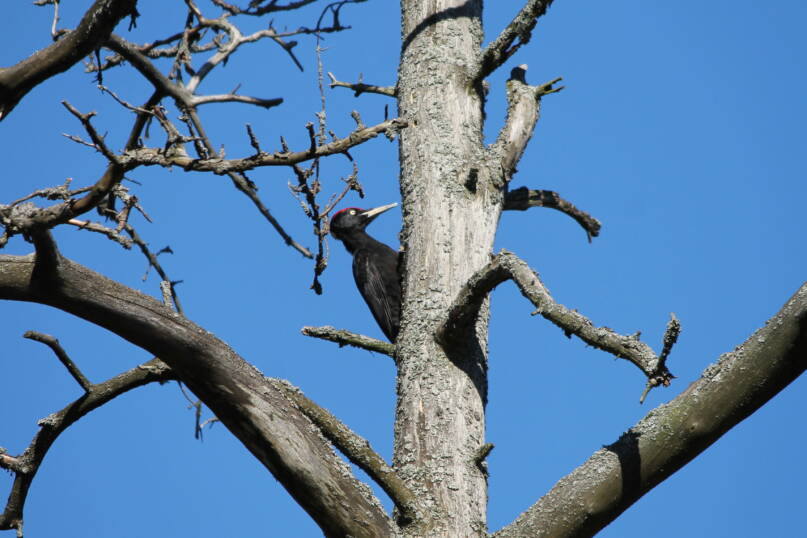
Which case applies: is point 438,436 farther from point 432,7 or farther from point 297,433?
point 432,7

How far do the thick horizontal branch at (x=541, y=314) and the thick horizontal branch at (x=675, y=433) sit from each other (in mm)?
287

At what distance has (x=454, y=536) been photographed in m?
3.05

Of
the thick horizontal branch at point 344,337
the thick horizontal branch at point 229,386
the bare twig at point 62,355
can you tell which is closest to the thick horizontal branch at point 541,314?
the thick horizontal branch at point 344,337

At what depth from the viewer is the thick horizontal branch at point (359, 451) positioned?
292 centimetres

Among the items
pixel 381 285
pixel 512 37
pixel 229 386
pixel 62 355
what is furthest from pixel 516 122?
pixel 62 355

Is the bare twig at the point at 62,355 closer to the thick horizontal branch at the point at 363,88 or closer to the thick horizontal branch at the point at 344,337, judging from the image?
the thick horizontal branch at the point at 344,337

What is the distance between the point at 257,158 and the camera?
281 centimetres

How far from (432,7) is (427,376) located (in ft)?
7.09

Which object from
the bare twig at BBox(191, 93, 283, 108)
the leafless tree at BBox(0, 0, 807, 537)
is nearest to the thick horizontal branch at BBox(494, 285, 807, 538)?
the leafless tree at BBox(0, 0, 807, 537)

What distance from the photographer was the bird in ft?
19.6

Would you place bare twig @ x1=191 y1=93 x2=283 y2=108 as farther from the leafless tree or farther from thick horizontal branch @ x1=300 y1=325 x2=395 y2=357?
thick horizontal branch @ x1=300 y1=325 x2=395 y2=357

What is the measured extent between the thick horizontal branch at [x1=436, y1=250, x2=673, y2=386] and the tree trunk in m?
0.18

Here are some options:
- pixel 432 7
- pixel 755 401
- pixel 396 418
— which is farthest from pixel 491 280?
pixel 432 7

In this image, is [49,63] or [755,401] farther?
[49,63]
